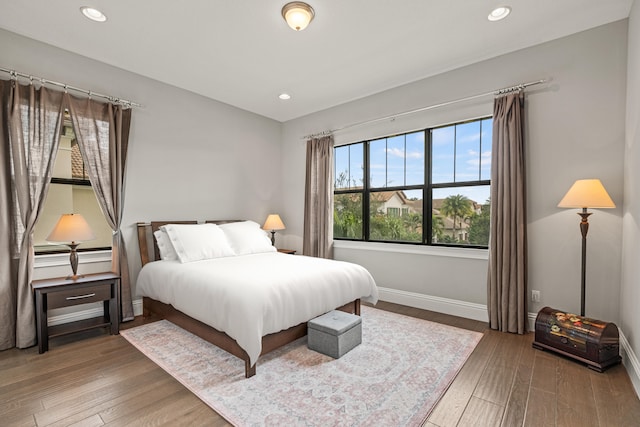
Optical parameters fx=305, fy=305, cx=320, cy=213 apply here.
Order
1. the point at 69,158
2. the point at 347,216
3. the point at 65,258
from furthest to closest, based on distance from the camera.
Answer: the point at 347,216
the point at 69,158
the point at 65,258

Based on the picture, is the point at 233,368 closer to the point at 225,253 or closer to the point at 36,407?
the point at 36,407

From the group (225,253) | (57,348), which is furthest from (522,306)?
(57,348)

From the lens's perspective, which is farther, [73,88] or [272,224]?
[272,224]

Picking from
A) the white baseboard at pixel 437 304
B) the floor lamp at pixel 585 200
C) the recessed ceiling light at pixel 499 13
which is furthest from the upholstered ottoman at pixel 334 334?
the recessed ceiling light at pixel 499 13

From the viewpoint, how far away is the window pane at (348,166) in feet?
14.9

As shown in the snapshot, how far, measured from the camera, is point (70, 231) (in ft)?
8.96

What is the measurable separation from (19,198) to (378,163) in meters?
3.90

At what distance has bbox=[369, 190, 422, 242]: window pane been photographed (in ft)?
12.9

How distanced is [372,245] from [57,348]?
11.5ft

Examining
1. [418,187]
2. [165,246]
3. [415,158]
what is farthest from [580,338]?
[165,246]

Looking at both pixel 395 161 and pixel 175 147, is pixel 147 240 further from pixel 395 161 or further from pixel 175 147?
pixel 395 161

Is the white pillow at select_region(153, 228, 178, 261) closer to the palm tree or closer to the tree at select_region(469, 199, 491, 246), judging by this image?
the palm tree

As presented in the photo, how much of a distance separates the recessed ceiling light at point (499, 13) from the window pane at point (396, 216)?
1.91m

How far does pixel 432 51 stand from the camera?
3092 mm
